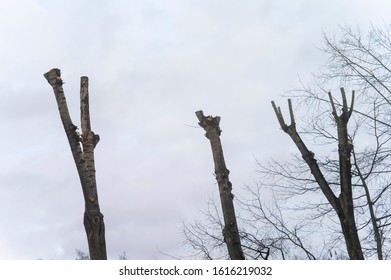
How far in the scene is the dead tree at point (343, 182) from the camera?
26.7ft

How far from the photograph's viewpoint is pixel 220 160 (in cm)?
843

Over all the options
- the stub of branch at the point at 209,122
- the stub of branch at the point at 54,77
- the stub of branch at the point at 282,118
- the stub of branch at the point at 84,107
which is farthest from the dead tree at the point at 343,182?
the stub of branch at the point at 54,77

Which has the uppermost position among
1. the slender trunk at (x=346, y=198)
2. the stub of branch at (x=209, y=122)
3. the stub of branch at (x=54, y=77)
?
the stub of branch at (x=54, y=77)

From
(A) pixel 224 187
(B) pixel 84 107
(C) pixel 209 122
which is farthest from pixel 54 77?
(A) pixel 224 187

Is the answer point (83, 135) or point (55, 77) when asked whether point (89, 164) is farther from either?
point (55, 77)

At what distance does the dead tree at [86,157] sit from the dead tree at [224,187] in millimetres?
2142

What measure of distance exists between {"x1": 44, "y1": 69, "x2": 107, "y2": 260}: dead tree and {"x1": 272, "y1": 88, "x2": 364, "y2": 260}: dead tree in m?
3.30

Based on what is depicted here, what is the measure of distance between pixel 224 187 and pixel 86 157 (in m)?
2.30

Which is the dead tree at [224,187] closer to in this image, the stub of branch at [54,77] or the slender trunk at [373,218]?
the stub of branch at [54,77]

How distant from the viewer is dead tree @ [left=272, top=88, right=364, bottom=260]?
8.14 m

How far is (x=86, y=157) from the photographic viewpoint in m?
6.90

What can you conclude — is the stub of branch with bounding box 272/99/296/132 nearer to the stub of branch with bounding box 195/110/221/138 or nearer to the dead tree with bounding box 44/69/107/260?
the stub of branch with bounding box 195/110/221/138

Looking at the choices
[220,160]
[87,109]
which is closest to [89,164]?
[87,109]

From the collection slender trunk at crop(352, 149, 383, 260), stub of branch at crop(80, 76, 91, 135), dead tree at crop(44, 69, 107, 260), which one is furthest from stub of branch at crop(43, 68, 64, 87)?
slender trunk at crop(352, 149, 383, 260)
